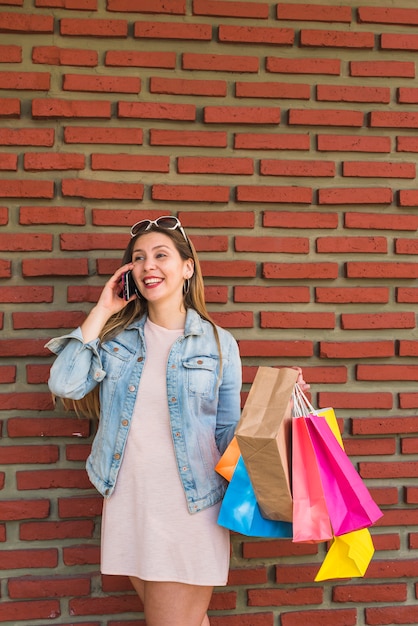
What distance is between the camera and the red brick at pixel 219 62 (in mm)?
3053

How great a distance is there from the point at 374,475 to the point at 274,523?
0.89m

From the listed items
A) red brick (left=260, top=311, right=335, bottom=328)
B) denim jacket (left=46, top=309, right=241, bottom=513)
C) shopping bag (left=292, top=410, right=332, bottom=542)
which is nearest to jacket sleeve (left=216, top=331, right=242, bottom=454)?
denim jacket (left=46, top=309, right=241, bottom=513)

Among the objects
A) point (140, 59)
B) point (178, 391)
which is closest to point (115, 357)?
point (178, 391)

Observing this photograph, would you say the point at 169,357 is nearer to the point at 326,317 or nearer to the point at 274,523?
the point at 274,523

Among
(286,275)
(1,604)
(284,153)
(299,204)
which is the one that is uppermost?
(284,153)

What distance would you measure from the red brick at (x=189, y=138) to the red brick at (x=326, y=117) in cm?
33

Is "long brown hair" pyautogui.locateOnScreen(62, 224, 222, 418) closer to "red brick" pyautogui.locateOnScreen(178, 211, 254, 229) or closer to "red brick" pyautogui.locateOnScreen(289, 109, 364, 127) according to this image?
"red brick" pyautogui.locateOnScreen(178, 211, 254, 229)

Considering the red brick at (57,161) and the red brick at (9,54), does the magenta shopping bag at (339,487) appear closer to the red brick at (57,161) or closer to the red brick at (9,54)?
the red brick at (57,161)

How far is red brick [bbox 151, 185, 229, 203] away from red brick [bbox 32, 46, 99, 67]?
0.62m

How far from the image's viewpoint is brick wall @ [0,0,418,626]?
9.82ft

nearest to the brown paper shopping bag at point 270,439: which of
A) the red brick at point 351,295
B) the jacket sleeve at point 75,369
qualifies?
the jacket sleeve at point 75,369

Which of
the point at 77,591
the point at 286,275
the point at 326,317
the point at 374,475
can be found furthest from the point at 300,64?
the point at 77,591

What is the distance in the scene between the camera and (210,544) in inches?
95.7

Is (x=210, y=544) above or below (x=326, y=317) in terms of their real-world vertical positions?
below
